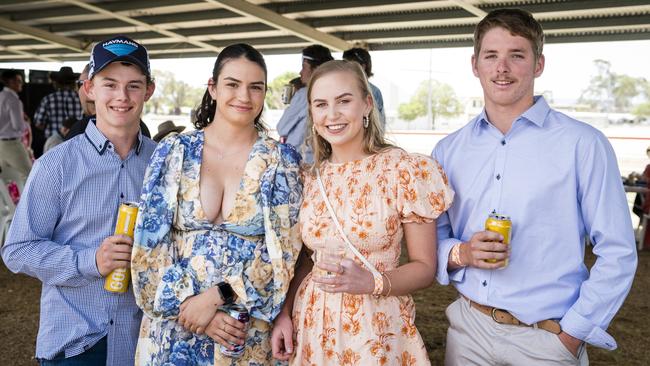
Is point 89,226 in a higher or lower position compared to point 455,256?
higher

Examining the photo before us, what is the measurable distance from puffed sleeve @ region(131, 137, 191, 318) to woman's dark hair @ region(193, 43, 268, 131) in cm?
32

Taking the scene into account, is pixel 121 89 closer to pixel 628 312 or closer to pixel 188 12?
pixel 628 312

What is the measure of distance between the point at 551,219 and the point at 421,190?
1.35 ft

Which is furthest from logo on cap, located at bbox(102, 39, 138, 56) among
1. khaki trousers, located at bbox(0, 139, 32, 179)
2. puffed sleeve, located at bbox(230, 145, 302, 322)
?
khaki trousers, located at bbox(0, 139, 32, 179)

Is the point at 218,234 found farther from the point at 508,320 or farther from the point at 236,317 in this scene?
the point at 508,320

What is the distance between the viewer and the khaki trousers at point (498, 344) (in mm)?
1925

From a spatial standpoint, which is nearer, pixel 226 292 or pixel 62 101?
pixel 226 292

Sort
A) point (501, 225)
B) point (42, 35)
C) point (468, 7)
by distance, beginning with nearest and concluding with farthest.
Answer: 1. point (501, 225)
2. point (468, 7)
3. point (42, 35)

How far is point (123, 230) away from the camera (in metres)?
1.97

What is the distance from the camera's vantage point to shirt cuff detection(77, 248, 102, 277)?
77.6 inches

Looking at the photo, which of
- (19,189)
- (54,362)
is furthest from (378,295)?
(19,189)

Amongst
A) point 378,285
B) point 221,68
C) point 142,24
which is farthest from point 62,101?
point 378,285

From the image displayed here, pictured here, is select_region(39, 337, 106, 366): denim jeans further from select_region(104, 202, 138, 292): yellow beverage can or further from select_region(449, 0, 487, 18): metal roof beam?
select_region(449, 0, 487, 18): metal roof beam

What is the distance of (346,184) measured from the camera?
6.86 feet
